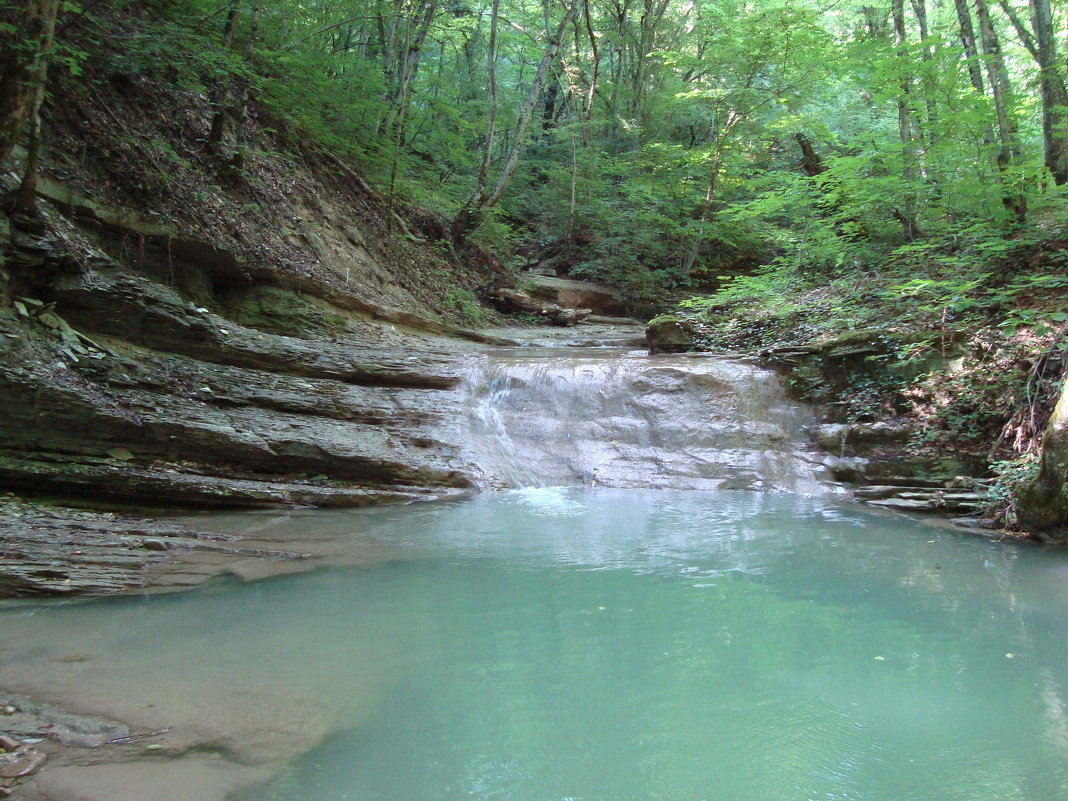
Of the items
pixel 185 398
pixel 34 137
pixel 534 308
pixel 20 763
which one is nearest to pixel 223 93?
pixel 34 137

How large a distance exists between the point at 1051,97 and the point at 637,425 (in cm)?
658

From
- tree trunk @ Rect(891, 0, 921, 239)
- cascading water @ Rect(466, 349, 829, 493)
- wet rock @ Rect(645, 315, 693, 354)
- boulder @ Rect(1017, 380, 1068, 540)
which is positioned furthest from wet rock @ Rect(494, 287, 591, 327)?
boulder @ Rect(1017, 380, 1068, 540)

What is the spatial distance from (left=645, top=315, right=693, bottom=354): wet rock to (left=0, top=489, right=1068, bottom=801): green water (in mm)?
6169

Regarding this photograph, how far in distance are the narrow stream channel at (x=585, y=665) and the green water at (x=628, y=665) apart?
2cm

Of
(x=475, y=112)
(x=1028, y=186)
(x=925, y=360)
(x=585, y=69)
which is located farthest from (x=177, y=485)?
(x=585, y=69)

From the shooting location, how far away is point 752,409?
9.24 meters

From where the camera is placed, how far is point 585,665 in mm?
3584

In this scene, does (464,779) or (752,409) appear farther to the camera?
(752,409)

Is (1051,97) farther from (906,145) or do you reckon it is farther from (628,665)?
(628,665)

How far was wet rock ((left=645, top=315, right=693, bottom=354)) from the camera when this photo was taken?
11.7 metres

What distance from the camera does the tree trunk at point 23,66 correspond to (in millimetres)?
5941

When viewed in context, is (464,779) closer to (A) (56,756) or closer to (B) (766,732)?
(B) (766,732)

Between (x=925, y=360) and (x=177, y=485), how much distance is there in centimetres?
843

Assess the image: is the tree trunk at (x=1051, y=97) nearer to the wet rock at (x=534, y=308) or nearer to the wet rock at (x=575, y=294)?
the wet rock at (x=534, y=308)
